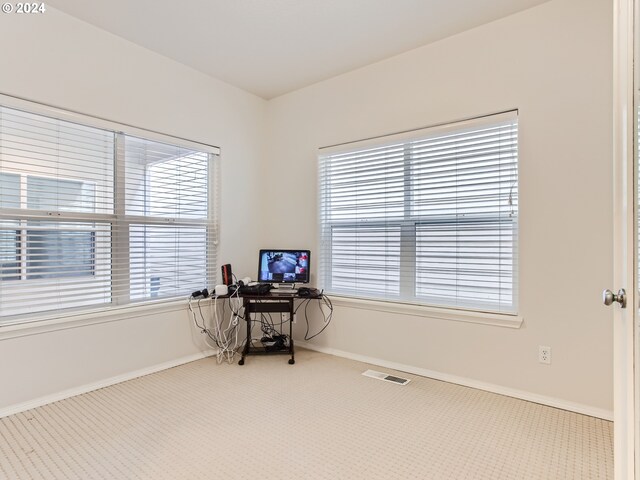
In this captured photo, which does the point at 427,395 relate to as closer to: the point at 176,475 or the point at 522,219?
the point at 522,219

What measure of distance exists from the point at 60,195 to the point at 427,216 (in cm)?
275

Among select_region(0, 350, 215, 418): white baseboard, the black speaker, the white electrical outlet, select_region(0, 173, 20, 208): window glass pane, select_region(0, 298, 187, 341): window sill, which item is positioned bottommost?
select_region(0, 350, 215, 418): white baseboard

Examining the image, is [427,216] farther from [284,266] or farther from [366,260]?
[284,266]

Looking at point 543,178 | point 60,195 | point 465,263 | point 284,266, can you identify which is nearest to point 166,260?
point 60,195

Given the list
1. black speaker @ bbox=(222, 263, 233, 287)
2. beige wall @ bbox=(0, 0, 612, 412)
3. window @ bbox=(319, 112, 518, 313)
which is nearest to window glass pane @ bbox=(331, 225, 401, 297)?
window @ bbox=(319, 112, 518, 313)

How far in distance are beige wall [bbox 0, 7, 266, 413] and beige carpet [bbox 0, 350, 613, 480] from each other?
23cm

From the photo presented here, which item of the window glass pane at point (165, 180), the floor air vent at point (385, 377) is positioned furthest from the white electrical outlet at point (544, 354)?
the window glass pane at point (165, 180)

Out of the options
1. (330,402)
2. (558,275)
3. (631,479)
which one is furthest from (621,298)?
(330,402)

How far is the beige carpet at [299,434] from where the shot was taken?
1.66 metres

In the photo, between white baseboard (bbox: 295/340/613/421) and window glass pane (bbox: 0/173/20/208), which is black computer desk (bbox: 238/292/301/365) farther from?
window glass pane (bbox: 0/173/20/208)

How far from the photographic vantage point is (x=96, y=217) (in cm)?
263

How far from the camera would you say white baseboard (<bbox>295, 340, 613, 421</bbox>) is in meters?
2.18

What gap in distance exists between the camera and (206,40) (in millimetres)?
2742

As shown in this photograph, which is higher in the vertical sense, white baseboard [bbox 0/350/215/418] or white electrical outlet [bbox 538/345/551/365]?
white electrical outlet [bbox 538/345/551/365]
